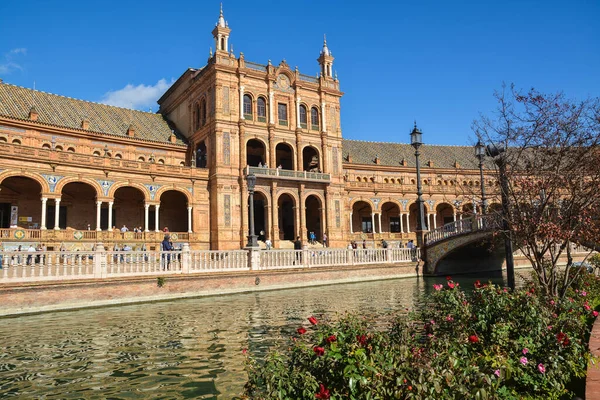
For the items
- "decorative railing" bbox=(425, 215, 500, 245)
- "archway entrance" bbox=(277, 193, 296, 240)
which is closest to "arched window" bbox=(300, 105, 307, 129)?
"archway entrance" bbox=(277, 193, 296, 240)

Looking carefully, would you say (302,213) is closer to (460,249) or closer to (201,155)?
(201,155)

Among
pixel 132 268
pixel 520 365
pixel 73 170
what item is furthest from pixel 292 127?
pixel 520 365

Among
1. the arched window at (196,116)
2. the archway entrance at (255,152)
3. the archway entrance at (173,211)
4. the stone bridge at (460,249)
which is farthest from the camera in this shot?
the archway entrance at (255,152)

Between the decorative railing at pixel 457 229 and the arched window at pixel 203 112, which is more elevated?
the arched window at pixel 203 112

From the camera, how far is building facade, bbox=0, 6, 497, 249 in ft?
96.0

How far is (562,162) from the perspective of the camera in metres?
11.2

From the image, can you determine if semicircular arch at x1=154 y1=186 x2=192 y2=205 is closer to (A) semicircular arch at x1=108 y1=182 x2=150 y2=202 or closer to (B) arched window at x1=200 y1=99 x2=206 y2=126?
(A) semicircular arch at x1=108 y1=182 x2=150 y2=202

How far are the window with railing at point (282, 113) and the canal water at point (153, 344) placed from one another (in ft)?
74.1

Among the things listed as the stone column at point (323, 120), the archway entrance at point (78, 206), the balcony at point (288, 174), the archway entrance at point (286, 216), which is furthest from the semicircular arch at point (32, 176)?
the stone column at point (323, 120)

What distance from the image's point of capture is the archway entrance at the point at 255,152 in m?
38.2

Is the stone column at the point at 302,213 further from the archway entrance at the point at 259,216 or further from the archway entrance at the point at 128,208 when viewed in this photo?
the archway entrance at the point at 128,208

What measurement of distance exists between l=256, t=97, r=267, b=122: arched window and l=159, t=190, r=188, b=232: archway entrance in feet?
29.5

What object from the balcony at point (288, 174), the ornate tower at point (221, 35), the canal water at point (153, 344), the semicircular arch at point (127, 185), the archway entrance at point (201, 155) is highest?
the ornate tower at point (221, 35)

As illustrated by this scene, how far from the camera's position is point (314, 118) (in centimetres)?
3972
